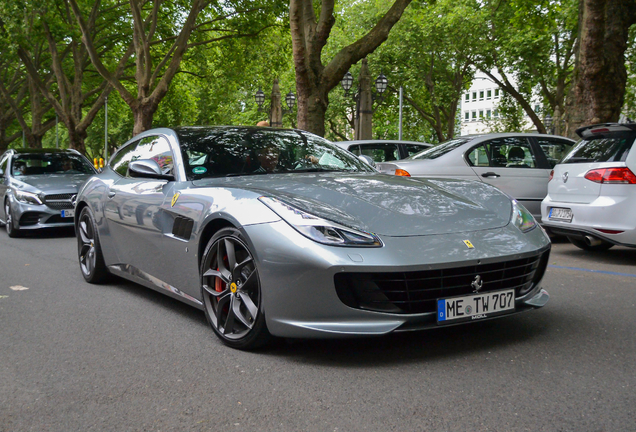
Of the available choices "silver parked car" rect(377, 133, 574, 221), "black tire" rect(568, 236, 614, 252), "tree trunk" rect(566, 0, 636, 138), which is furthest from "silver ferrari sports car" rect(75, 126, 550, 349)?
"tree trunk" rect(566, 0, 636, 138)

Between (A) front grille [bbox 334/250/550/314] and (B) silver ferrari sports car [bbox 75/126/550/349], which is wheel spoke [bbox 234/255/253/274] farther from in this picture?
(A) front grille [bbox 334/250/550/314]

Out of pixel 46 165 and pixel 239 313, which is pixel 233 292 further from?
pixel 46 165

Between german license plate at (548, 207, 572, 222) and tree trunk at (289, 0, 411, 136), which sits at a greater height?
tree trunk at (289, 0, 411, 136)

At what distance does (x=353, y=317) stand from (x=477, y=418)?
92 centimetres

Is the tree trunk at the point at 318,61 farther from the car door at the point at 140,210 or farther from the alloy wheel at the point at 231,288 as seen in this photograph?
the alloy wheel at the point at 231,288

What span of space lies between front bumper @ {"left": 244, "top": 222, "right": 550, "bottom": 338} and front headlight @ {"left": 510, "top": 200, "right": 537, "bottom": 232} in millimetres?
433

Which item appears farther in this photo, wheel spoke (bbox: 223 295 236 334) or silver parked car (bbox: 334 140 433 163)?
silver parked car (bbox: 334 140 433 163)

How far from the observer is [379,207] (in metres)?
4.09

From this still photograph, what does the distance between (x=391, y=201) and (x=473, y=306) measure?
0.79 meters

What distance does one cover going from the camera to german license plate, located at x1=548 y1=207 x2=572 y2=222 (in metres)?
8.02

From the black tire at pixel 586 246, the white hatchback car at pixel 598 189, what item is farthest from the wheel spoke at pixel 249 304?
the black tire at pixel 586 246

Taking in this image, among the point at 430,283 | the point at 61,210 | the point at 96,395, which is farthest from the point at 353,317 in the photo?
the point at 61,210

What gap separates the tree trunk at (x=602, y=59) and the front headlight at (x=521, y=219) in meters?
8.54

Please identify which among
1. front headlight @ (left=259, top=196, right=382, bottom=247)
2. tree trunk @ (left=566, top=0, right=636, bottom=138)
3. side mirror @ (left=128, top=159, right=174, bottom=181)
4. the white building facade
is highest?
tree trunk @ (left=566, top=0, right=636, bottom=138)
